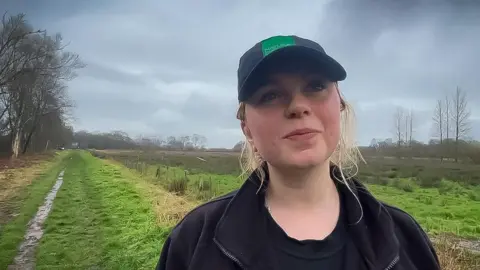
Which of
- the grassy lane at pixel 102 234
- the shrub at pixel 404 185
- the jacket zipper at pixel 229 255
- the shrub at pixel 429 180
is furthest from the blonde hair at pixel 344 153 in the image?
the shrub at pixel 429 180

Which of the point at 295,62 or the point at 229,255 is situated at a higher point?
the point at 295,62

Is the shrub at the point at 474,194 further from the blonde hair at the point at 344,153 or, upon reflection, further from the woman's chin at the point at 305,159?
the woman's chin at the point at 305,159

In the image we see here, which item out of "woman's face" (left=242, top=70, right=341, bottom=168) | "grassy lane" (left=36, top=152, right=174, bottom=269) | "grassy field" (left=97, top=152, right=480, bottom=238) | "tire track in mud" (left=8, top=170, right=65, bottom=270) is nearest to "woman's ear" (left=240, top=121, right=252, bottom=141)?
"woman's face" (left=242, top=70, right=341, bottom=168)

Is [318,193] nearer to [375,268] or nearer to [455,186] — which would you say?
[375,268]

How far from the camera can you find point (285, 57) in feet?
4.13

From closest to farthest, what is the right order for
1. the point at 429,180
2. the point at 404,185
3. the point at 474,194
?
the point at 474,194 → the point at 404,185 → the point at 429,180

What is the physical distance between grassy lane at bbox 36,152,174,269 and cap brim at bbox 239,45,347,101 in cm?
500

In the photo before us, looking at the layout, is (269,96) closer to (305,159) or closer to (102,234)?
(305,159)

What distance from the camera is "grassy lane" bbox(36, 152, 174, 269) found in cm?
627

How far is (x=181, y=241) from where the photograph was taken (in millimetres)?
1393

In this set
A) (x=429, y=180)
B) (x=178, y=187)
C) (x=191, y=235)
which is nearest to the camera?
(x=191, y=235)

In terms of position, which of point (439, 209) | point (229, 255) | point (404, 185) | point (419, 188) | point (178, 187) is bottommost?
point (439, 209)

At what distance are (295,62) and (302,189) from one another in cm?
42

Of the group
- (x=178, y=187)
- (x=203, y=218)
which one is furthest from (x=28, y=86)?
(x=203, y=218)
